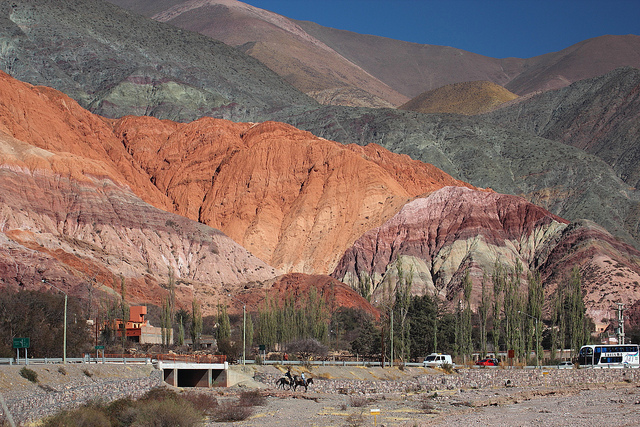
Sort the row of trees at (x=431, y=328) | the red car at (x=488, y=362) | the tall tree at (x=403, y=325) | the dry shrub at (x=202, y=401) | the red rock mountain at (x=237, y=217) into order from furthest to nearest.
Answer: the red rock mountain at (x=237, y=217)
the row of trees at (x=431, y=328)
the tall tree at (x=403, y=325)
the red car at (x=488, y=362)
the dry shrub at (x=202, y=401)

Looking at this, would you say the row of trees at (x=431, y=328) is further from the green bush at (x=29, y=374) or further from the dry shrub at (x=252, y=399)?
the green bush at (x=29, y=374)

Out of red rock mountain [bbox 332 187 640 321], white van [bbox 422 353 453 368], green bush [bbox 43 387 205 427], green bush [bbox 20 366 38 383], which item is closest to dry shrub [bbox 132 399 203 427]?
green bush [bbox 43 387 205 427]

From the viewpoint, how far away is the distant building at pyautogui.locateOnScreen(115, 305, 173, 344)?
287ft

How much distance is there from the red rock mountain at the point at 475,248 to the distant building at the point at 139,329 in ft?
148

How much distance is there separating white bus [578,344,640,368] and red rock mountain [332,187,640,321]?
48.5 metres

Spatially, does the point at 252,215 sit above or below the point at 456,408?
above

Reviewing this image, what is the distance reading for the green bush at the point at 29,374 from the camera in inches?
1458

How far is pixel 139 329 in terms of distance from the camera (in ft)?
293

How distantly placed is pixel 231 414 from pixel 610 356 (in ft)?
135

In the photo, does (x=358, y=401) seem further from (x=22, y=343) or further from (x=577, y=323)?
(x=577, y=323)

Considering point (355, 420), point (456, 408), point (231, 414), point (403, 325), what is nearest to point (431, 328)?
point (403, 325)

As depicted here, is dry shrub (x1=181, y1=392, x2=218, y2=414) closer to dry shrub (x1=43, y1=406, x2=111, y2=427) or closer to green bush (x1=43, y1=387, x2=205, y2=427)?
green bush (x1=43, y1=387, x2=205, y2=427)

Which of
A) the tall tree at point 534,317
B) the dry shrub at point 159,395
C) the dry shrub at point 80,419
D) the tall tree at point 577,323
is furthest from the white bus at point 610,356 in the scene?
the dry shrub at point 80,419

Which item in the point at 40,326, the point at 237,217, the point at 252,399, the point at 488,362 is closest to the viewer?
the point at 252,399
